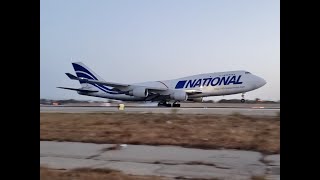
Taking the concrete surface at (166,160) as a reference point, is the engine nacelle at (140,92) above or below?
above

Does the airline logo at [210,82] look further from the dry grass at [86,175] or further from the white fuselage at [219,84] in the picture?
the dry grass at [86,175]

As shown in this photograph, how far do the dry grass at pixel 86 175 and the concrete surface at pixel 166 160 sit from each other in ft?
1.01

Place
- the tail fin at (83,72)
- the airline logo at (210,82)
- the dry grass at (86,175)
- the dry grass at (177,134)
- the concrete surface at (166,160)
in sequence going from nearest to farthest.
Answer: the dry grass at (86,175) → the concrete surface at (166,160) → the dry grass at (177,134) → the airline logo at (210,82) → the tail fin at (83,72)

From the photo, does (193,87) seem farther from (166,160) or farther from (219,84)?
(166,160)

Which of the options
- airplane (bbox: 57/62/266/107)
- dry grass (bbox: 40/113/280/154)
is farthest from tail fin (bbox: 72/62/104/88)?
dry grass (bbox: 40/113/280/154)

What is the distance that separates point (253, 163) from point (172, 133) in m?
3.51

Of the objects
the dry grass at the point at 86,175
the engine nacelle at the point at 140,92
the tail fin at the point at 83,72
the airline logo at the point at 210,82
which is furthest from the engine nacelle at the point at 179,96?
the dry grass at the point at 86,175

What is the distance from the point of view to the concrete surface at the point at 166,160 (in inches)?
200

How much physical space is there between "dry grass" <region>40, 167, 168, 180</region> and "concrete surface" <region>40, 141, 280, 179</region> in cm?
31

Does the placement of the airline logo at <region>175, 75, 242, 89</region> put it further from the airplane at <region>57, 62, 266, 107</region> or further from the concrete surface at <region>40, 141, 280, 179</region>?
the concrete surface at <region>40, 141, 280, 179</region>

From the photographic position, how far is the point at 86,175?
4.74m

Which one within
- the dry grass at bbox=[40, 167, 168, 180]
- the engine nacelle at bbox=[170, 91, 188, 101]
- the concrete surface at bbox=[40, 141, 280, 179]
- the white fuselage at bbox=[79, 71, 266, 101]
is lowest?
the concrete surface at bbox=[40, 141, 280, 179]

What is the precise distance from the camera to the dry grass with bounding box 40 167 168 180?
4.53 meters
